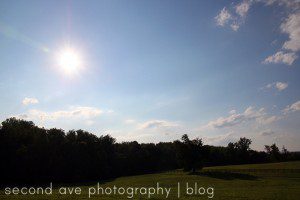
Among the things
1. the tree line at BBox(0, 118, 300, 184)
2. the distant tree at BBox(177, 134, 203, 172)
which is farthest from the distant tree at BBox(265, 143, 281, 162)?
the distant tree at BBox(177, 134, 203, 172)

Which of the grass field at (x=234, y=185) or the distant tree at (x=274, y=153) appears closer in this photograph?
the grass field at (x=234, y=185)

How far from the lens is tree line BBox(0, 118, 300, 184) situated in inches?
3799

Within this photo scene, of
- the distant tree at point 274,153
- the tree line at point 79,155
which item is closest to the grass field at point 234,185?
the tree line at point 79,155

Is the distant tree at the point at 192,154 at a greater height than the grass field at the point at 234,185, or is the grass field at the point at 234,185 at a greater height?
the distant tree at the point at 192,154

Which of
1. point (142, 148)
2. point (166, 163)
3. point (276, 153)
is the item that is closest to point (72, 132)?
point (142, 148)

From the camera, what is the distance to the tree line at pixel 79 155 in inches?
3799

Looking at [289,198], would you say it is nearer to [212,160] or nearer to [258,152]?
[212,160]

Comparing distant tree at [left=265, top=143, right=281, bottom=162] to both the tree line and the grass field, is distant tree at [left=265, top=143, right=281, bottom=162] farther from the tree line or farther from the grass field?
the grass field

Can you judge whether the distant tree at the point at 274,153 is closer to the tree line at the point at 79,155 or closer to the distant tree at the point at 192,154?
the tree line at the point at 79,155

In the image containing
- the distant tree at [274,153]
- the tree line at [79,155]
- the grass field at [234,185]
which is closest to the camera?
the grass field at [234,185]

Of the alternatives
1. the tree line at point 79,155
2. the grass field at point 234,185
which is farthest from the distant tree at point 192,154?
the grass field at point 234,185

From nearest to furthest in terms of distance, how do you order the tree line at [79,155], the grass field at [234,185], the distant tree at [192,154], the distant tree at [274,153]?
the grass field at [234,185] → the tree line at [79,155] → the distant tree at [192,154] → the distant tree at [274,153]

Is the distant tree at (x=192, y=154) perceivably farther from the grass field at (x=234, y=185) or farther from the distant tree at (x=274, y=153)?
the distant tree at (x=274, y=153)

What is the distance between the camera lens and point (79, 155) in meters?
119
